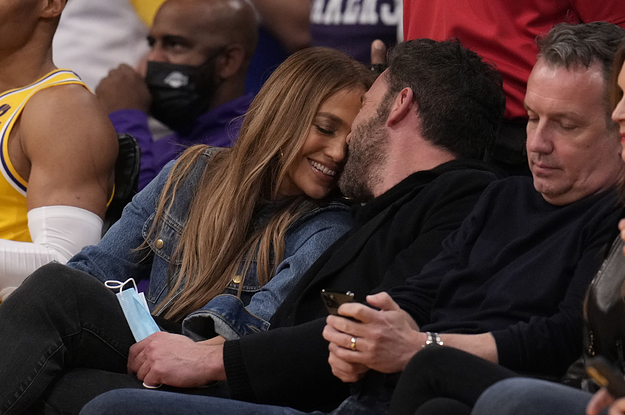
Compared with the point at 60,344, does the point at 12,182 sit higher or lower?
lower

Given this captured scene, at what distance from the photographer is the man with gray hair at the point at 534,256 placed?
1561mm

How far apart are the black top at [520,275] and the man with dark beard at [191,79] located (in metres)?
1.46

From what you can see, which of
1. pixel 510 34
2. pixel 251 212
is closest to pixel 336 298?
pixel 251 212

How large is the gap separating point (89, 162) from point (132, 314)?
76 cm

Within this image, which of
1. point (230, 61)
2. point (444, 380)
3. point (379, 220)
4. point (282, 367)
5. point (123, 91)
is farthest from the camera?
point (123, 91)

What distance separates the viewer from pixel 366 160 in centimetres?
233

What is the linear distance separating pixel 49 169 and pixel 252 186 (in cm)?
66

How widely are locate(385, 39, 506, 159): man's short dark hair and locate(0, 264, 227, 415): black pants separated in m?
0.88

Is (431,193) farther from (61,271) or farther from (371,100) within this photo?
(61,271)

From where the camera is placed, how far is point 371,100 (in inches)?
95.0

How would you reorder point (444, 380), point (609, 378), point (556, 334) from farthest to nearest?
point (556, 334) → point (444, 380) → point (609, 378)

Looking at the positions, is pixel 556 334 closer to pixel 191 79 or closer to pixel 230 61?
pixel 230 61

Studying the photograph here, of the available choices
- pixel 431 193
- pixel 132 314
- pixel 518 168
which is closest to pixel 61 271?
pixel 132 314

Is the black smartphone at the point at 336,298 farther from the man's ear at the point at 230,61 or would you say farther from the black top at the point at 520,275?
the man's ear at the point at 230,61
